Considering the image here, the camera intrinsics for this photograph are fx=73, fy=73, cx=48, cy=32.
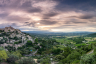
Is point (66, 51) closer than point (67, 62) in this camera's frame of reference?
No

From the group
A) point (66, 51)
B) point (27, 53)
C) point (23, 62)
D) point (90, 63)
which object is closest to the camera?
point (90, 63)

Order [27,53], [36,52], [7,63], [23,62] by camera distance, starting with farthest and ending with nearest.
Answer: [36,52]
[27,53]
[7,63]
[23,62]

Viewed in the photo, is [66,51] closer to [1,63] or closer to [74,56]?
[74,56]

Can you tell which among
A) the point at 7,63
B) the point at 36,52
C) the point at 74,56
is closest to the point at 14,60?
the point at 7,63

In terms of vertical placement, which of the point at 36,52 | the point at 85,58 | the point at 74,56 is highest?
the point at 85,58

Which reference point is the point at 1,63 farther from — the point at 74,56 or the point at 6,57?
the point at 74,56

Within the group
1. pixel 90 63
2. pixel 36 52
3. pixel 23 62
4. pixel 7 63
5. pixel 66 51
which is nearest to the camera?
pixel 90 63

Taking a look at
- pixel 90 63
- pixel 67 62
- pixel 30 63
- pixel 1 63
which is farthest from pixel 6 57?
pixel 90 63

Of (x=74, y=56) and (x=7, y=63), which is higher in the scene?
(x=74, y=56)

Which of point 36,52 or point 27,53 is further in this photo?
point 36,52
